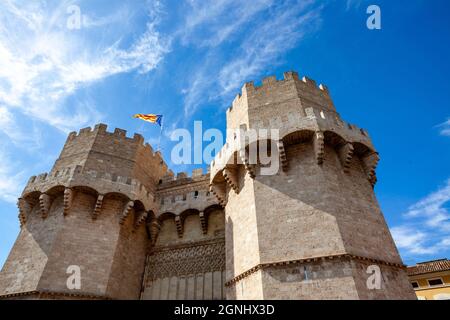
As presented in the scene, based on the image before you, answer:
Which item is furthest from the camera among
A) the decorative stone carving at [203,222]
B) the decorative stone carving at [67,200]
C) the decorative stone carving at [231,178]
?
the decorative stone carving at [203,222]

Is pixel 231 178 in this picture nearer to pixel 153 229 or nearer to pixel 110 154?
→ pixel 153 229

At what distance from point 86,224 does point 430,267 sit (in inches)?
973

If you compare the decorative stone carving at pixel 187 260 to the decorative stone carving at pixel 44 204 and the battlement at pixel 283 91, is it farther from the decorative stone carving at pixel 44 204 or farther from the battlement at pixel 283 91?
the battlement at pixel 283 91

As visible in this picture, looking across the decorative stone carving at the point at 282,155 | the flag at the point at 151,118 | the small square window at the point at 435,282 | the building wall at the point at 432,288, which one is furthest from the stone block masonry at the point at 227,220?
the small square window at the point at 435,282

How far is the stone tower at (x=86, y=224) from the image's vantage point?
39.1ft

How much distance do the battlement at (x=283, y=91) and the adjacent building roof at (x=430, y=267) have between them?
1701 cm

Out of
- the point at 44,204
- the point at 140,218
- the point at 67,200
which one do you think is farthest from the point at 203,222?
the point at 44,204

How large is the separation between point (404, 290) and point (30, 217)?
15.5 m

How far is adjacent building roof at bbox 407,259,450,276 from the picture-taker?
73.8 ft

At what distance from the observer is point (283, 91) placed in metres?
14.0

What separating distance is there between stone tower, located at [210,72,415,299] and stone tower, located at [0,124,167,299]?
188 inches

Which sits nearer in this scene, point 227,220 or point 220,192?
point 227,220

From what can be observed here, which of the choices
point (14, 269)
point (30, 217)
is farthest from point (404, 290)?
point (30, 217)

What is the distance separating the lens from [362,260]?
9305 mm
